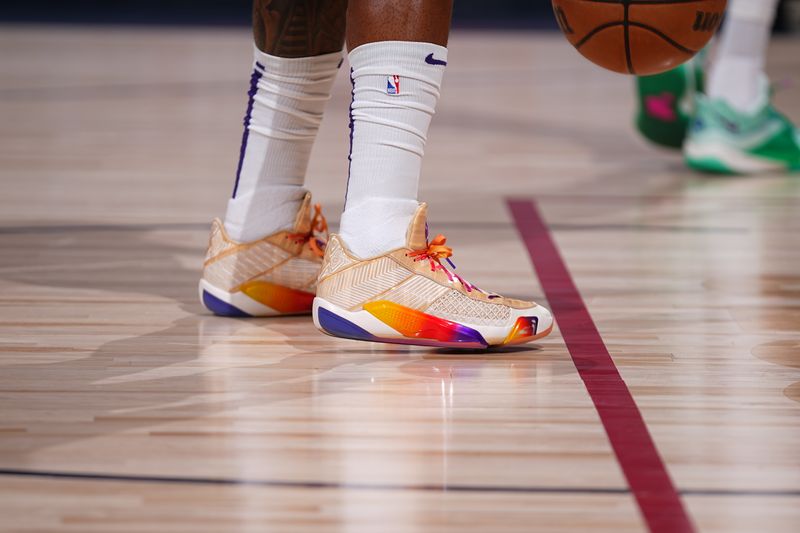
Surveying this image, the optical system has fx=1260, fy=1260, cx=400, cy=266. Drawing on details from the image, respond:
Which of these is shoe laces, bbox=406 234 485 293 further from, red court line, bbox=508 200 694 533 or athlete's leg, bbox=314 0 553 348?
red court line, bbox=508 200 694 533

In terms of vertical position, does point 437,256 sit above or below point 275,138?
below

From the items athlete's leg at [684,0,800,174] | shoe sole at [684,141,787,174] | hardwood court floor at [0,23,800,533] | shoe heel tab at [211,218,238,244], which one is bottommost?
hardwood court floor at [0,23,800,533]

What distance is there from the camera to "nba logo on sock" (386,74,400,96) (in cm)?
143

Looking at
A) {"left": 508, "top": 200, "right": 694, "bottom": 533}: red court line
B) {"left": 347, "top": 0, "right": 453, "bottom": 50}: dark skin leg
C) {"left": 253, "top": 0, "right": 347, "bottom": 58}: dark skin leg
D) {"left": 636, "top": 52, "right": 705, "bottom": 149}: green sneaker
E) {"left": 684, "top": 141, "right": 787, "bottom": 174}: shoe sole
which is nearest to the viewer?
{"left": 508, "top": 200, "right": 694, "bottom": 533}: red court line

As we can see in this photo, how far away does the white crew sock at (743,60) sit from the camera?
281cm

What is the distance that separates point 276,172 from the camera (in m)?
1.62

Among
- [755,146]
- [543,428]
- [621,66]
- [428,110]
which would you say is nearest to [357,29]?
[428,110]

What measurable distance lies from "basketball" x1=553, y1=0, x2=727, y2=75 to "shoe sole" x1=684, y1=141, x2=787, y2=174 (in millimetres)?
1194

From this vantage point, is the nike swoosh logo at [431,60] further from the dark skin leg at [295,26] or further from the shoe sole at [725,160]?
the shoe sole at [725,160]

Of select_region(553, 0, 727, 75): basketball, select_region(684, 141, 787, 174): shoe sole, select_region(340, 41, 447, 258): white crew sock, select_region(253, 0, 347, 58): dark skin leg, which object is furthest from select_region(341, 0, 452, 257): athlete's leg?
select_region(684, 141, 787, 174): shoe sole

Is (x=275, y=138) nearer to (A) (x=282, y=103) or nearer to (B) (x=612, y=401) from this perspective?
(A) (x=282, y=103)

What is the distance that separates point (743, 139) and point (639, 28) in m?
1.30

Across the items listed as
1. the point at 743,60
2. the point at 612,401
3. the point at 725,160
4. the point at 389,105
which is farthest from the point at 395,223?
the point at 743,60

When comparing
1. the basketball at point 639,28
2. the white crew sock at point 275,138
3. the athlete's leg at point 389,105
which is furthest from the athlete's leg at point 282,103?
the basketball at point 639,28
